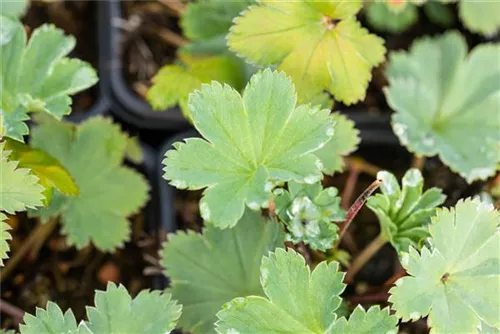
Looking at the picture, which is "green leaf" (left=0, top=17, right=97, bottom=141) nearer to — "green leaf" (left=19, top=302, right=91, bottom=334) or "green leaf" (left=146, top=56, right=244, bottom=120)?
"green leaf" (left=146, top=56, right=244, bottom=120)

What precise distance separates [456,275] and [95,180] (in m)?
0.61

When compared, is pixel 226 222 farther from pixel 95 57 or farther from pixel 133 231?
pixel 95 57

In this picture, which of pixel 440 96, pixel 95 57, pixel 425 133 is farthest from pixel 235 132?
pixel 95 57

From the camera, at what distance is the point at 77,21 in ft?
5.15

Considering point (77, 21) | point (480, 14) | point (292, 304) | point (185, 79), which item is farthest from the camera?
point (77, 21)

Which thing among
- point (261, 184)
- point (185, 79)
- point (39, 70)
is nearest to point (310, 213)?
point (261, 184)

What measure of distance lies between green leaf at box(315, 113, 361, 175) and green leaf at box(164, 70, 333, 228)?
0.61 feet

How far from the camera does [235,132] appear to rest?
3.00 feet

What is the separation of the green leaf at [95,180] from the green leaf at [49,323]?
0.29 metres

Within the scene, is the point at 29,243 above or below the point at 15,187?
below

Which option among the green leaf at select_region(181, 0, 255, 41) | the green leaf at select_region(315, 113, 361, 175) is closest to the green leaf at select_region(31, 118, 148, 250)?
the green leaf at select_region(181, 0, 255, 41)

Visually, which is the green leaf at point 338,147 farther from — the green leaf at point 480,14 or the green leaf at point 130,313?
the green leaf at point 480,14

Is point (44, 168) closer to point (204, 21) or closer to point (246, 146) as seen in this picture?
point (246, 146)

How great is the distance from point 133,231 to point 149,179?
0.34 ft
